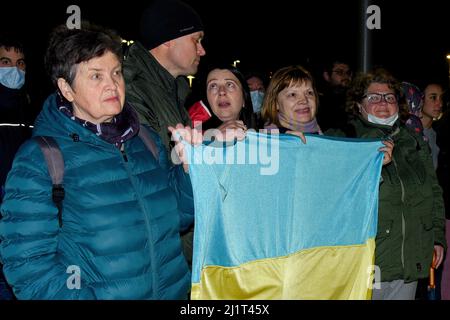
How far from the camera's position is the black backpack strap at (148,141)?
2.47 m

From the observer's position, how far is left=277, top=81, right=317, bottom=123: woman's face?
11.1ft

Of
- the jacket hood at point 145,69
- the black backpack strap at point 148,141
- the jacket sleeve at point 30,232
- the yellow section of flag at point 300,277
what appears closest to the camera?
the jacket sleeve at point 30,232

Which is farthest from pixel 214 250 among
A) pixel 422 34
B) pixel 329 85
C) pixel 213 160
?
pixel 422 34

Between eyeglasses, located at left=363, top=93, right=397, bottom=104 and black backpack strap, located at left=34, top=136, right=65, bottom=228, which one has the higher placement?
eyeglasses, located at left=363, top=93, right=397, bottom=104

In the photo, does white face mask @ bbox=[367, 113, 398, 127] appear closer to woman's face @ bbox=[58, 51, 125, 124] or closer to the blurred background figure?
the blurred background figure

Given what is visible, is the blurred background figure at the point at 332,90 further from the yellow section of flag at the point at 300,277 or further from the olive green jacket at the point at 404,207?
the yellow section of flag at the point at 300,277

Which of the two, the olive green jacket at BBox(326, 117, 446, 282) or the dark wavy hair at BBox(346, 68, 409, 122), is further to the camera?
the dark wavy hair at BBox(346, 68, 409, 122)

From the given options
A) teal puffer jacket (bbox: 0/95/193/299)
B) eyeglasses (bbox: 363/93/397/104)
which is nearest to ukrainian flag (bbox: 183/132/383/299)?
teal puffer jacket (bbox: 0/95/193/299)

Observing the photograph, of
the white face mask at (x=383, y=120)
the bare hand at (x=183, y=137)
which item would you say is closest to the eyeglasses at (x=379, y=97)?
the white face mask at (x=383, y=120)

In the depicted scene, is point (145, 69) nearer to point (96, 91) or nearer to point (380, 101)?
point (96, 91)

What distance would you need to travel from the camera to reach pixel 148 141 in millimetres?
2488

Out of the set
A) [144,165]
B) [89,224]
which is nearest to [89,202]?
[89,224]

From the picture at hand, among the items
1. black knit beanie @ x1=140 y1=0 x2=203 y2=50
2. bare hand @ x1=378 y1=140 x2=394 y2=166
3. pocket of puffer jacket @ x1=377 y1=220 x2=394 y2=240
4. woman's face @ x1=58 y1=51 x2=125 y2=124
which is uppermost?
black knit beanie @ x1=140 y1=0 x2=203 y2=50

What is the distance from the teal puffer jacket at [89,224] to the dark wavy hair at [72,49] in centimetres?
15
